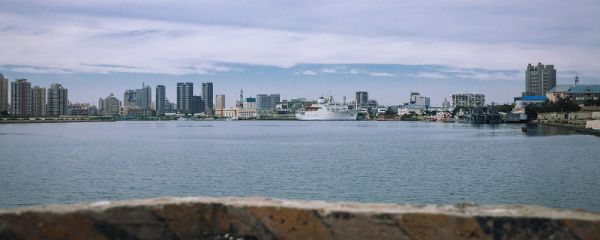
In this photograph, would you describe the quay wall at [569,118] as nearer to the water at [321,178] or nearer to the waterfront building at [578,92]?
the waterfront building at [578,92]

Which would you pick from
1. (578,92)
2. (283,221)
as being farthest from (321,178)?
(578,92)

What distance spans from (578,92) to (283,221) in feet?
651

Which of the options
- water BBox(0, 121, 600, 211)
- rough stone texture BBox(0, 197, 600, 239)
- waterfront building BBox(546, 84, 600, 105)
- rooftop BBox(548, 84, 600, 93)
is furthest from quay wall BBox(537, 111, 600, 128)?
rough stone texture BBox(0, 197, 600, 239)

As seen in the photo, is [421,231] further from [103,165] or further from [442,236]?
[103,165]

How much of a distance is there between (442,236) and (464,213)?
32 cm

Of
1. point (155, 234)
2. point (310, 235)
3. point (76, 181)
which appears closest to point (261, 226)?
point (310, 235)

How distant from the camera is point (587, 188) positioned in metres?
25.9

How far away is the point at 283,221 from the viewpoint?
19.4 feet

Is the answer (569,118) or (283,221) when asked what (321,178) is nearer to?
(283,221)

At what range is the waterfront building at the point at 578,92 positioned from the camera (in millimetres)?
178750

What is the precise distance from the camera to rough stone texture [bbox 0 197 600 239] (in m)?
5.53

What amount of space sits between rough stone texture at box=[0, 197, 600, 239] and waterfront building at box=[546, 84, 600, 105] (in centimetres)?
18926

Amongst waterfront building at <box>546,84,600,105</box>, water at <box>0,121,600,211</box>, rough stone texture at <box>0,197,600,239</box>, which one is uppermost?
waterfront building at <box>546,84,600,105</box>

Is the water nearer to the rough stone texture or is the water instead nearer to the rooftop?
the rough stone texture
